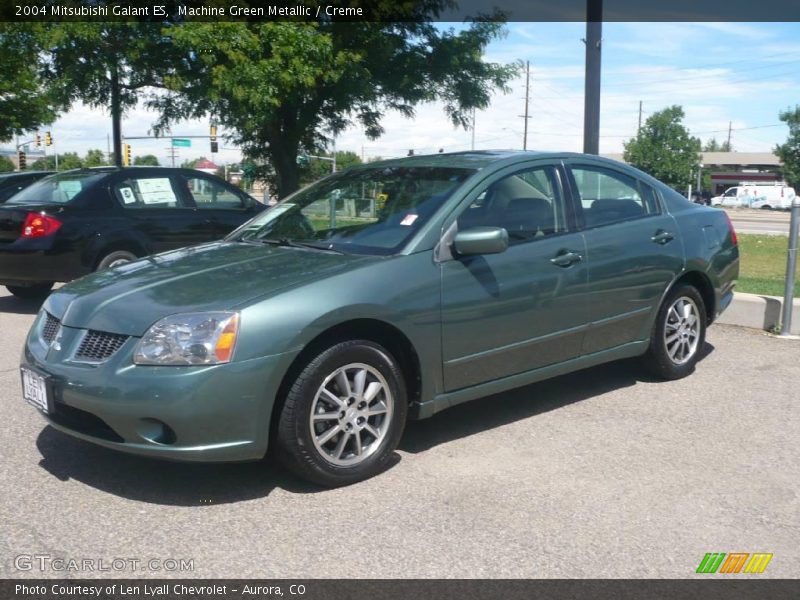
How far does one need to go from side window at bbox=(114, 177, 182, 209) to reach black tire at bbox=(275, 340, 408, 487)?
613 cm

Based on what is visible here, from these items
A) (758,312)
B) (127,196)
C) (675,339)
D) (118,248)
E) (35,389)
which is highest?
(127,196)

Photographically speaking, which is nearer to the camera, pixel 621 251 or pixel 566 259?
pixel 566 259

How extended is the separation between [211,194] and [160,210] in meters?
0.75

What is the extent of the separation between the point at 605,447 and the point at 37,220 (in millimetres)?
6602

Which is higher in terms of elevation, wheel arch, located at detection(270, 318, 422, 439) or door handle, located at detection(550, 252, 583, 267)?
door handle, located at detection(550, 252, 583, 267)

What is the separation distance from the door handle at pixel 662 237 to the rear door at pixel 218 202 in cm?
570

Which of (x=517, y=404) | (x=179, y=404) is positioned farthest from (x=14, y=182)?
(x=179, y=404)

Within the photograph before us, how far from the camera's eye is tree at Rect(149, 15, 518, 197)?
12.4m

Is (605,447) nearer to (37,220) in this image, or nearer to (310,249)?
(310,249)

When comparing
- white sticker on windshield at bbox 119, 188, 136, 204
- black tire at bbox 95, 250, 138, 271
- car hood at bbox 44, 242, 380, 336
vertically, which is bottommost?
black tire at bbox 95, 250, 138, 271

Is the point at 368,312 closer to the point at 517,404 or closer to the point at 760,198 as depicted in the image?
the point at 517,404

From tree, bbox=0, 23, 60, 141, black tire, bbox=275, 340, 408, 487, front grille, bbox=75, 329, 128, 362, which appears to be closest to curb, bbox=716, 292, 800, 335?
black tire, bbox=275, 340, 408, 487

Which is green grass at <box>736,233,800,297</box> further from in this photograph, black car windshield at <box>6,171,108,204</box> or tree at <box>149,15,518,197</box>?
black car windshield at <box>6,171,108,204</box>
